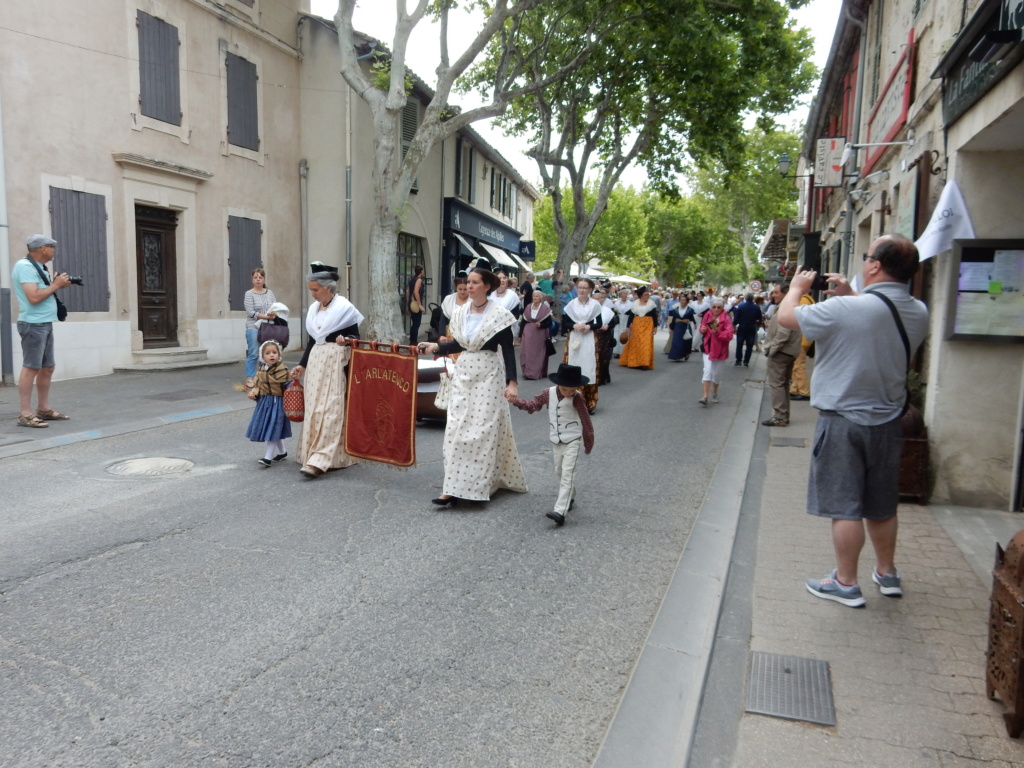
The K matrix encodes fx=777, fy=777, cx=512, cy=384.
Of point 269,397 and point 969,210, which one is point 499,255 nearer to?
point 269,397

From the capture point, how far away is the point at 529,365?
13711 millimetres

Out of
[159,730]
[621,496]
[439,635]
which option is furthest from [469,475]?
[159,730]

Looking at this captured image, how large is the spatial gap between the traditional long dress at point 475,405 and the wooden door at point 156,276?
9714 millimetres

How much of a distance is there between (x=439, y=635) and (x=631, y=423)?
6.39 meters

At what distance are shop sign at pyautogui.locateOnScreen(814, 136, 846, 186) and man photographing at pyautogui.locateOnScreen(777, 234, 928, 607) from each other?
776 cm

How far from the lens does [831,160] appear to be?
35.3 ft

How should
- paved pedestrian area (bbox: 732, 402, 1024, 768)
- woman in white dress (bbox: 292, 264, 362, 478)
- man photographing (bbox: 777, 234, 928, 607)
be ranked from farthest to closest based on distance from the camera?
woman in white dress (bbox: 292, 264, 362, 478), man photographing (bbox: 777, 234, 928, 607), paved pedestrian area (bbox: 732, 402, 1024, 768)

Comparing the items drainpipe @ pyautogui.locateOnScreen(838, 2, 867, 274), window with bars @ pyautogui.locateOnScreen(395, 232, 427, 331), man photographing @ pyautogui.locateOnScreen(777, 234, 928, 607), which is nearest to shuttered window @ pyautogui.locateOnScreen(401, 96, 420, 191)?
window with bars @ pyautogui.locateOnScreen(395, 232, 427, 331)

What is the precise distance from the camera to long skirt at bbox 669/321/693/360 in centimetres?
1908

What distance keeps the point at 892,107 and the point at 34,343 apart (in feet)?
32.0

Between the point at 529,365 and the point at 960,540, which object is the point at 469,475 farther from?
the point at 529,365

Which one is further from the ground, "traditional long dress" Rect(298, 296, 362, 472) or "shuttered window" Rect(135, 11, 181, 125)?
"shuttered window" Rect(135, 11, 181, 125)

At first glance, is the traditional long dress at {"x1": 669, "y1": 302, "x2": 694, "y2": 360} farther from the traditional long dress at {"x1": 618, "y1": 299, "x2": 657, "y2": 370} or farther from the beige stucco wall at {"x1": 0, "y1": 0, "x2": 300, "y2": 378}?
the beige stucco wall at {"x1": 0, "y1": 0, "x2": 300, "y2": 378}

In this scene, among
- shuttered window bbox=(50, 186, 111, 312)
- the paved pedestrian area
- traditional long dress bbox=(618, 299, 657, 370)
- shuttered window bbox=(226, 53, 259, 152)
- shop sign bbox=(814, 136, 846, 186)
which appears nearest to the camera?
the paved pedestrian area
